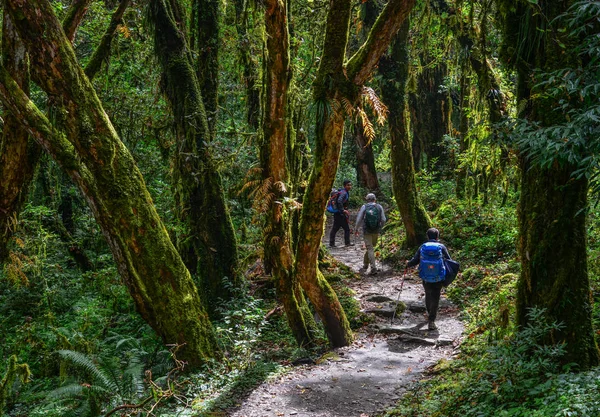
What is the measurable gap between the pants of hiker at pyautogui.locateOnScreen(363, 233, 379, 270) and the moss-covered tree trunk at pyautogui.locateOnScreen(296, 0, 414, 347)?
217 inches

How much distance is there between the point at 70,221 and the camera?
1639cm

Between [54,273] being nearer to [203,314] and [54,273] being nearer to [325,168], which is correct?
[203,314]

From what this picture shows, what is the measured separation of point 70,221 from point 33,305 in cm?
429

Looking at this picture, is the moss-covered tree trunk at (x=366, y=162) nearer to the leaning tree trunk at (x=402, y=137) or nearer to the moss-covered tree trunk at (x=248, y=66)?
the leaning tree trunk at (x=402, y=137)

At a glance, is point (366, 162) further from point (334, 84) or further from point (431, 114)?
point (334, 84)

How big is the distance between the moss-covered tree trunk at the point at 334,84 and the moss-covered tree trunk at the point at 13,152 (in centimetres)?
439

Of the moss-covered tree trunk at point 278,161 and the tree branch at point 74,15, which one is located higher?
the tree branch at point 74,15

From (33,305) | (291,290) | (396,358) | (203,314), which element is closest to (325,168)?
(291,290)

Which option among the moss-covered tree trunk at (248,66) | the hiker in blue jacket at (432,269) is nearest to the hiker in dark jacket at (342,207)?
the moss-covered tree trunk at (248,66)

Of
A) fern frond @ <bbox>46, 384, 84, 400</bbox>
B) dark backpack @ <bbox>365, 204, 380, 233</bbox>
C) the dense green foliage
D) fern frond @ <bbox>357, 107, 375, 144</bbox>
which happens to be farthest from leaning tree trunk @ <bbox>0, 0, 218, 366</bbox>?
dark backpack @ <bbox>365, 204, 380, 233</bbox>

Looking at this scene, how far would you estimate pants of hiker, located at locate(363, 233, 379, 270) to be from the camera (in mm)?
13555

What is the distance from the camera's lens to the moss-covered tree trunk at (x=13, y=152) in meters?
7.25

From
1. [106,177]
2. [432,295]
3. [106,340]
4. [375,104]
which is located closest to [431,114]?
[432,295]

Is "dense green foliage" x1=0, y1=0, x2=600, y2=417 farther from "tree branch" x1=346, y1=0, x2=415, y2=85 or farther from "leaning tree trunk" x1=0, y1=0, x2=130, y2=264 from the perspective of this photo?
"tree branch" x1=346, y1=0, x2=415, y2=85
